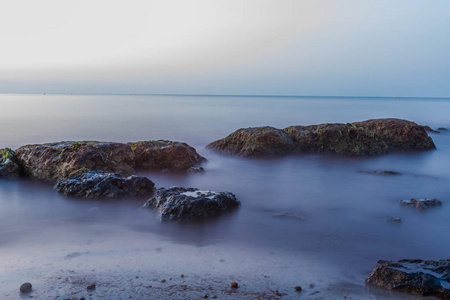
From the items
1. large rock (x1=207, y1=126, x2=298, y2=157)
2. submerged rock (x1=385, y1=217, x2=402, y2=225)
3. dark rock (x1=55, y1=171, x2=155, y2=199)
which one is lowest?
submerged rock (x1=385, y1=217, x2=402, y2=225)

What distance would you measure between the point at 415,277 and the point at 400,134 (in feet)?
32.0

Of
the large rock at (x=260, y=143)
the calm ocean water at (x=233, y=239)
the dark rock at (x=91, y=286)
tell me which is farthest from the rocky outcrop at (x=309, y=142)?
the dark rock at (x=91, y=286)

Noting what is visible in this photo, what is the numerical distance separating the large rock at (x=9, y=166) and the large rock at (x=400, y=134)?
33.1ft

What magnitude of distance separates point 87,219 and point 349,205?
4.19 m

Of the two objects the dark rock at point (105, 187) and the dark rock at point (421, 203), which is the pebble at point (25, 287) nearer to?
the dark rock at point (105, 187)

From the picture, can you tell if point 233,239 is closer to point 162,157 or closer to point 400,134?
point 162,157

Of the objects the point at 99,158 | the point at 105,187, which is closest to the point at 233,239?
the point at 105,187

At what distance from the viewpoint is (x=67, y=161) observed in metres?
6.96

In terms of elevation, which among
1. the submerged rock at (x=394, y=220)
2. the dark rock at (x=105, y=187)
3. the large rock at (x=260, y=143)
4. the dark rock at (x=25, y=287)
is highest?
the large rock at (x=260, y=143)

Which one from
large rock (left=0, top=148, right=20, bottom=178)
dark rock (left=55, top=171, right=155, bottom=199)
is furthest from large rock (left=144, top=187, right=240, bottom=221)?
large rock (left=0, top=148, right=20, bottom=178)

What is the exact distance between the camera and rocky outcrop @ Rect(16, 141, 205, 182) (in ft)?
22.7

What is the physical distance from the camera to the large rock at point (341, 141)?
10453mm

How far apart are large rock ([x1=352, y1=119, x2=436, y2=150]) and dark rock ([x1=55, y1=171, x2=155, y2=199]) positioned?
28.1 ft

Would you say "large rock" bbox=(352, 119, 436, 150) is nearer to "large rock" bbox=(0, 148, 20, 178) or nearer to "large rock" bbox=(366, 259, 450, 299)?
"large rock" bbox=(366, 259, 450, 299)
